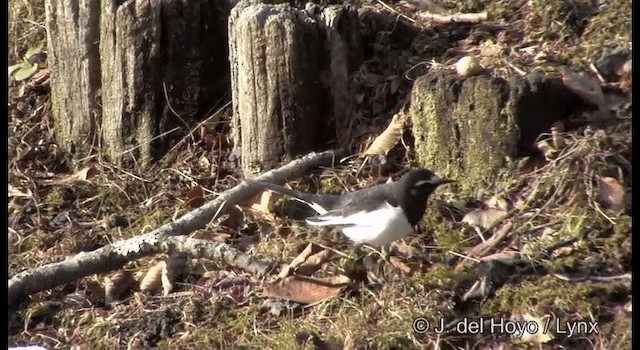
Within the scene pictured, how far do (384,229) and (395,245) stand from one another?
24 cm

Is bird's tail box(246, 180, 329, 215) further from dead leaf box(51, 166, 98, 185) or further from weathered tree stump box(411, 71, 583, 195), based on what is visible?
dead leaf box(51, 166, 98, 185)

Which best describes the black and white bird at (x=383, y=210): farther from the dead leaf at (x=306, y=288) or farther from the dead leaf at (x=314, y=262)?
the dead leaf at (x=306, y=288)

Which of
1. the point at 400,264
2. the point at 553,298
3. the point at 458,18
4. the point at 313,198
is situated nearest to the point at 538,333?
the point at 553,298

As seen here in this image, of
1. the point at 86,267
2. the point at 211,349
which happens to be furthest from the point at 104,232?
the point at 211,349

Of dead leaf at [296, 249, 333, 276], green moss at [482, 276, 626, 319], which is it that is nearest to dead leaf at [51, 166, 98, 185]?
dead leaf at [296, 249, 333, 276]

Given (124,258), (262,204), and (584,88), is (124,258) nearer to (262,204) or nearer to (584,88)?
(262,204)

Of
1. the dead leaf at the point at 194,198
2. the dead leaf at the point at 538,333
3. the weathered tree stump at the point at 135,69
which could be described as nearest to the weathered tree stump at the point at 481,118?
the dead leaf at the point at 538,333

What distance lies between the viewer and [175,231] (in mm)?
4695

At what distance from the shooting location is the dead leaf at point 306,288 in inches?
167

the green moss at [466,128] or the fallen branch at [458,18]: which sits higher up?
the fallen branch at [458,18]

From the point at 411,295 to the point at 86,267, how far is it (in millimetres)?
1443

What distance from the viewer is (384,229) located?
4.34 m

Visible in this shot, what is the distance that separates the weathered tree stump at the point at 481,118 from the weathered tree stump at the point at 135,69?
1.23 m

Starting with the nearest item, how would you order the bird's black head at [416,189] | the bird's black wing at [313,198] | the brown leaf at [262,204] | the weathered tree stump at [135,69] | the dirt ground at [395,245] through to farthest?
the dirt ground at [395,245]
the bird's black head at [416,189]
the bird's black wing at [313,198]
the brown leaf at [262,204]
the weathered tree stump at [135,69]
